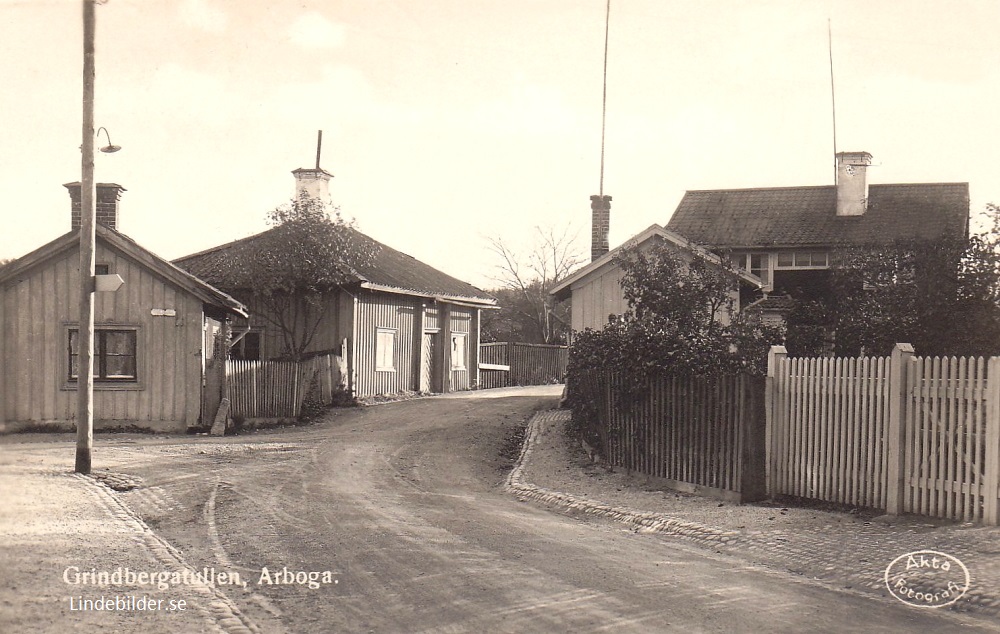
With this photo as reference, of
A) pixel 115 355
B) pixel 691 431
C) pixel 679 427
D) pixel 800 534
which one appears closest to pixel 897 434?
pixel 800 534

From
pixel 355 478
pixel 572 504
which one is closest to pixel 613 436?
pixel 572 504

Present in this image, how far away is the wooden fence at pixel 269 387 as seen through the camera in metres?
20.0

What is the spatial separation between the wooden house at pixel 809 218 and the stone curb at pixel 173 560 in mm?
21945

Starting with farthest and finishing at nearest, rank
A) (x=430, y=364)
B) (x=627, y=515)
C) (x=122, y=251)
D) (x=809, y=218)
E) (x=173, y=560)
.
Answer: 1. (x=809, y=218)
2. (x=430, y=364)
3. (x=122, y=251)
4. (x=627, y=515)
5. (x=173, y=560)

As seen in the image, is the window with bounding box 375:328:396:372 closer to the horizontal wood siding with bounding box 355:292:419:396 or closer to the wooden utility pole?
the horizontal wood siding with bounding box 355:292:419:396

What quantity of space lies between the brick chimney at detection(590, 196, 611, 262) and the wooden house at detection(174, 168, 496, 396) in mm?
5422

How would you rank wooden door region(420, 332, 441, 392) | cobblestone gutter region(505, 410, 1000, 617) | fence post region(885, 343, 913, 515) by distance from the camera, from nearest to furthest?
cobblestone gutter region(505, 410, 1000, 617)
fence post region(885, 343, 913, 515)
wooden door region(420, 332, 441, 392)

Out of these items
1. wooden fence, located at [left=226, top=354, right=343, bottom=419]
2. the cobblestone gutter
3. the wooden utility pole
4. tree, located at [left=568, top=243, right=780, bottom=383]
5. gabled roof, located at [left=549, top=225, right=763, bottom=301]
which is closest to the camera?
the cobblestone gutter

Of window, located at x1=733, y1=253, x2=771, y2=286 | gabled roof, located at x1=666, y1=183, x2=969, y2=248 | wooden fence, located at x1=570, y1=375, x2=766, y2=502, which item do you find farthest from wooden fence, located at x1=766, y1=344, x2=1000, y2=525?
window, located at x1=733, y1=253, x2=771, y2=286

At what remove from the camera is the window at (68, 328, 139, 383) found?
1908cm

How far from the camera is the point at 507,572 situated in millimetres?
7234

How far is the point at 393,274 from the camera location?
28.4 m

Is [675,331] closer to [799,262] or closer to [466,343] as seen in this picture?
[466,343]

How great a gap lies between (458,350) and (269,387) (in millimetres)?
11241
